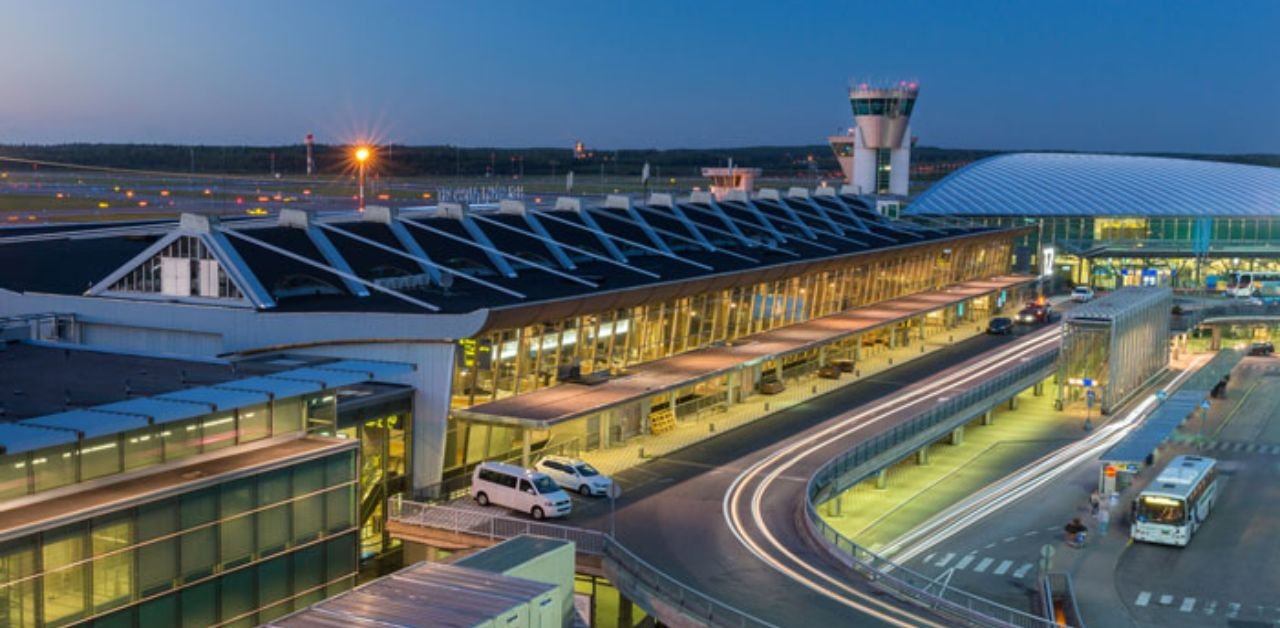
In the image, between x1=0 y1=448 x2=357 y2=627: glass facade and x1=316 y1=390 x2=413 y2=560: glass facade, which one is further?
x1=316 y1=390 x2=413 y2=560: glass facade

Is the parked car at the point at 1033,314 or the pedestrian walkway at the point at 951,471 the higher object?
the parked car at the point at 1033,314

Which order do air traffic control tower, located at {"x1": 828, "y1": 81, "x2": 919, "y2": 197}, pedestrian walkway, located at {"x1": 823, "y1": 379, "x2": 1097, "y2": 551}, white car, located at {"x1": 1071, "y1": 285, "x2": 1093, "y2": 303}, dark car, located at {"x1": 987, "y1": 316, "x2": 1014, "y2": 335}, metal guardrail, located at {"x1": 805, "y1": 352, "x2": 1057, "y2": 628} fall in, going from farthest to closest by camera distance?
air traffic control tower, located at {"x1": 828, "y1": 81, "x2": 919, "y2": 197}
white car, located at {"x1": 1071, "y1": 285, "x2": 1093, "y2": 303}
dark car, located at {"x1": 987, "y1": 316, "x2": 1014, "y2": 335}
pedestrian walkway, located at {"x1": 823, "y1": 379, "x2": 1097, "y2": 551}
metal guardrail, located at {"x1": 805, "y1": 352, "x2": 1057, "y2": 628}

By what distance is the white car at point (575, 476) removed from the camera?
44.7 meters

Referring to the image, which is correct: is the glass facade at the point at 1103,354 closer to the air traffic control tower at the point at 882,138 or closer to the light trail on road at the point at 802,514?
the light trail on road at the point at 802,514

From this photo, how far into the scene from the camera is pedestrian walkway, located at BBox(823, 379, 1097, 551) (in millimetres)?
54156

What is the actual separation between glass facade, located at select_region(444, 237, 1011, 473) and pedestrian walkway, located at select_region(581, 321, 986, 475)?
752 mm

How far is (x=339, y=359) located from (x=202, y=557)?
14.8 metres

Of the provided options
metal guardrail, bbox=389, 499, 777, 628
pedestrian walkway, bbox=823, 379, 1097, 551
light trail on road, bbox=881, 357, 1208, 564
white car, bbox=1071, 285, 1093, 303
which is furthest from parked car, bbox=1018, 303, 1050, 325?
metal guardrail, bbox=389, 499, 777, 628

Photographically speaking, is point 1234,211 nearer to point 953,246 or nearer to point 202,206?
point 953,246

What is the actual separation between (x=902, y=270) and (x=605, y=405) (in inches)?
1916

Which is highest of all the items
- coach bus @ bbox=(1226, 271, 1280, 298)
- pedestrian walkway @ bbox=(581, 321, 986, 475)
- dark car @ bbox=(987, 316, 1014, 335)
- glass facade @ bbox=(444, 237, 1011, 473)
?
glass facade @ bbox=(444, 237, 1011, 473)

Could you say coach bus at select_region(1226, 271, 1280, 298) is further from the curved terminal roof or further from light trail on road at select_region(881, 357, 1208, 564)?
light trail on road at select_region(881, 357, 1208, 564)

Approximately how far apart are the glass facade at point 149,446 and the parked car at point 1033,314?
71514 millimetres

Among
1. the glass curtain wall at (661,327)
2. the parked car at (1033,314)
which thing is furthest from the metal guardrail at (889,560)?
the parked car at (1033,314)
